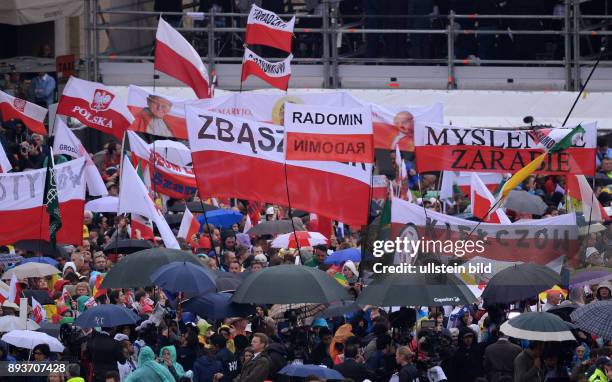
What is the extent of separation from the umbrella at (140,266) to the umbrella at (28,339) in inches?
48.2

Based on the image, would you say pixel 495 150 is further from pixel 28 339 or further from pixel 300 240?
pixel 28 339

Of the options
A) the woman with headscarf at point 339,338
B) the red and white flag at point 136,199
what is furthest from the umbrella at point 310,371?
the red and white flag at point 136,199

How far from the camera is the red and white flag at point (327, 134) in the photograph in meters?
22.1

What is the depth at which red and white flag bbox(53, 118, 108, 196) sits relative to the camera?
2658cm

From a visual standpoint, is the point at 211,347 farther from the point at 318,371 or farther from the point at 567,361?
the point at 567,361

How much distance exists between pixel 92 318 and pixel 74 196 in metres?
3.99

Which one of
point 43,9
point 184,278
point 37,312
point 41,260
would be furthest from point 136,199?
point 43,9

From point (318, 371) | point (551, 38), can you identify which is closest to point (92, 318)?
point (318, 371)

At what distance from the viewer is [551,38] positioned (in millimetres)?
34562

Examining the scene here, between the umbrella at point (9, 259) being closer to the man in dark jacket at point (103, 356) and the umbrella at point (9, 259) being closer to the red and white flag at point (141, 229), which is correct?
the red and white flag at point (141, 229)

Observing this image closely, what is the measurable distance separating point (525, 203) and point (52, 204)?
23.8ft

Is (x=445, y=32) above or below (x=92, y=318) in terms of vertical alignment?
above

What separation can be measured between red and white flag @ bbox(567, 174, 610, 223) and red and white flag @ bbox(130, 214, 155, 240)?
5411 mm

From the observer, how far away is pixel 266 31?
28312 millimetres
